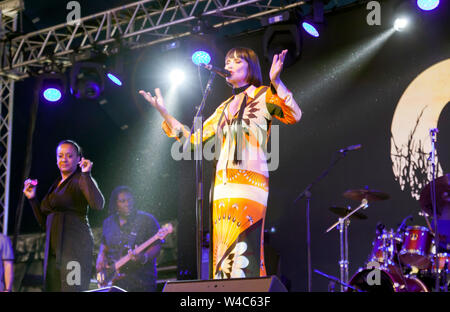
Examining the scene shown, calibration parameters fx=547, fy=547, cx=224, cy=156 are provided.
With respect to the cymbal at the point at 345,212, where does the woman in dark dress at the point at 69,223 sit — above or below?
below

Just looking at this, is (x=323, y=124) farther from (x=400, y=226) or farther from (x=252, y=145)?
(x=252, y=145)

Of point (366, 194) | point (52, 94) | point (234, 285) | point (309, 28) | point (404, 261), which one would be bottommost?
point (234, 285)

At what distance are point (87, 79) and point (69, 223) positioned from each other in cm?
391

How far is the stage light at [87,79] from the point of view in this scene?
25.9ft

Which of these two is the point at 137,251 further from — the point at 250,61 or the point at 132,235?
the point at 250,61


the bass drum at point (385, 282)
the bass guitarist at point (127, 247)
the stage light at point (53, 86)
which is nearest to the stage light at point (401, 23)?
the bass drum at point (385, 282)

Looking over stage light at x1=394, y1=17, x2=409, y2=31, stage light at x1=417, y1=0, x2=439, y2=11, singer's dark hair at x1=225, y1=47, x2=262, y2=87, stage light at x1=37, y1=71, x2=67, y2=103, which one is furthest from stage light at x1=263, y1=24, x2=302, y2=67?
singer's dark hair at x1=225, y1=47, x2=262, y2=87

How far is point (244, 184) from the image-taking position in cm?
288

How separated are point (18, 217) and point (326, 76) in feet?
16.9

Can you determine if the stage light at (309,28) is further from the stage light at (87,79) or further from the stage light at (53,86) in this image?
the stage light at (53,86)

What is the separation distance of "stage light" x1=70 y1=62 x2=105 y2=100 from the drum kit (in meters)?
3.96

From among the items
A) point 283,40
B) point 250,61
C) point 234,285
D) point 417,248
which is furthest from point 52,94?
point 234,285

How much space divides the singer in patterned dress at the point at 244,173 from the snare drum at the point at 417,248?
3390 millimetres

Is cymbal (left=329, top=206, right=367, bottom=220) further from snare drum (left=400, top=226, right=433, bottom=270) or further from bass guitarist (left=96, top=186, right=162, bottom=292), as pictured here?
bass guitarist (left=96, top=186, right=162, bottom=292)
